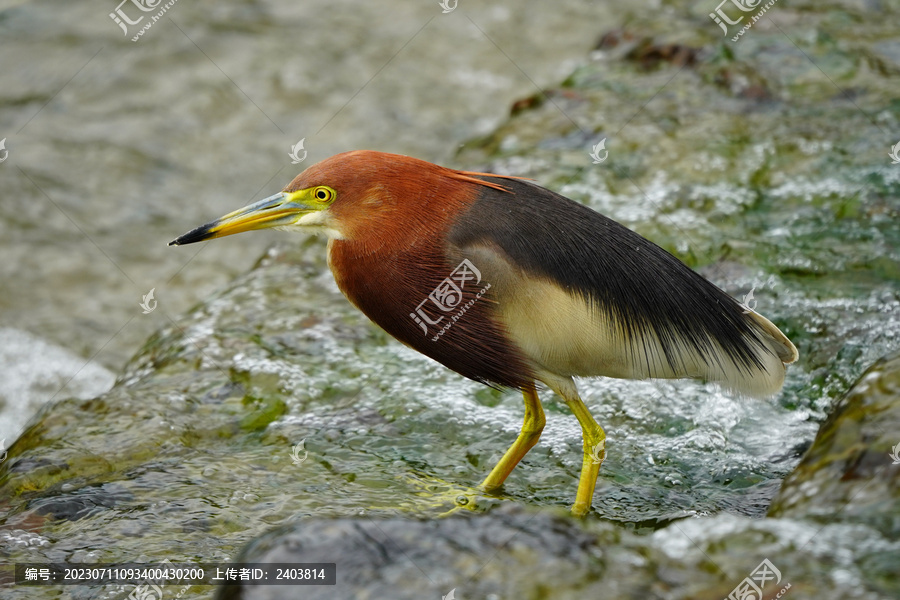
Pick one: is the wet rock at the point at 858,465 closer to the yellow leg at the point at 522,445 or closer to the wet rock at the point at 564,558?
the wet rock at the point at 564,558

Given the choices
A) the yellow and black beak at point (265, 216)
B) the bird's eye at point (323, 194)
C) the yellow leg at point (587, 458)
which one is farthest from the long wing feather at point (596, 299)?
the yellow and black beak at point (265, 216)

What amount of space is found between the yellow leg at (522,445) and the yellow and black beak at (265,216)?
3.89 ft

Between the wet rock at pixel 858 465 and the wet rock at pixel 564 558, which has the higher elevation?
the wet rock at pixel 858 465

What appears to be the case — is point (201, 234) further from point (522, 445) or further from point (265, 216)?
point (522, 445)

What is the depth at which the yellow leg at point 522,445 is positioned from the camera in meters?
3.89

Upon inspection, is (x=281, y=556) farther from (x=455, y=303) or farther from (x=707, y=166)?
(x=707, y=166)

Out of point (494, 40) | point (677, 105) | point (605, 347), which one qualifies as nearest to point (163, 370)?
point (605, 347)

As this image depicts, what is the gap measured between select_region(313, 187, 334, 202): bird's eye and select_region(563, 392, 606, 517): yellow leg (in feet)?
3.99

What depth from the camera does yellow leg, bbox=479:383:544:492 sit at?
Answer: 153 inches

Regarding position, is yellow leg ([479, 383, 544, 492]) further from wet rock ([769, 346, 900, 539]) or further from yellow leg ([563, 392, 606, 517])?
wet rock ([769, 346, 900, 539])

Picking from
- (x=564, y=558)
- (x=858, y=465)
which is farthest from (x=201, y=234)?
(x=858, y=465)

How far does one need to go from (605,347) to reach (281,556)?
1.58 meters

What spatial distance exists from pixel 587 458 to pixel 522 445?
1.12ft

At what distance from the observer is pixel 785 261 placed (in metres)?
5.16
